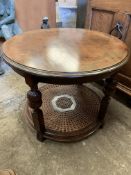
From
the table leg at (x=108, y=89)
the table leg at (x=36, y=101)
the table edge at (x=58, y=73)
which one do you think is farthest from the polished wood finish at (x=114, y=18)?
the table leg at (x=36, y=101)

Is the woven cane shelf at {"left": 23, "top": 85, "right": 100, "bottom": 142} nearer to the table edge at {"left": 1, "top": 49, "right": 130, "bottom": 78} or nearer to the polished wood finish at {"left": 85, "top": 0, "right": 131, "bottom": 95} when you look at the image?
the polished wood finish at {"left": 85, "top": 0, "right": 131, "bottom": 95}

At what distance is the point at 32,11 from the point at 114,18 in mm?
1262

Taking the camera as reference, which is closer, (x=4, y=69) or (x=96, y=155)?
(x=96, y=155)

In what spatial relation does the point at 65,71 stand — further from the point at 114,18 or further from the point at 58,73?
the point at 114,18

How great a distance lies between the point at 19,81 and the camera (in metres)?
1.83

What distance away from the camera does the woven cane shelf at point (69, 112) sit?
3.79 feet

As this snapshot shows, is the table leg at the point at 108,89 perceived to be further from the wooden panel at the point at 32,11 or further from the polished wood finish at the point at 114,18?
the wooden panel at the point at 32,11

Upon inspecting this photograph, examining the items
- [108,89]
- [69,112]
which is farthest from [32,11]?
[108,89]

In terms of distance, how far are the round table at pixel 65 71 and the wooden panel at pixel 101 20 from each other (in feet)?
0.93

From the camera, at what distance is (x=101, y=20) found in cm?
149

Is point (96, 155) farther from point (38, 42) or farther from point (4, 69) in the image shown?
point (4, 69)

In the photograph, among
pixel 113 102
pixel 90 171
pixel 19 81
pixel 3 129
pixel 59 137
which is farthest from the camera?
pixel 19 81

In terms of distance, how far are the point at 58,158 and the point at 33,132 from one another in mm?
281

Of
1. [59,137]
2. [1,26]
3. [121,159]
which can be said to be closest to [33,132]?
[59,137]
